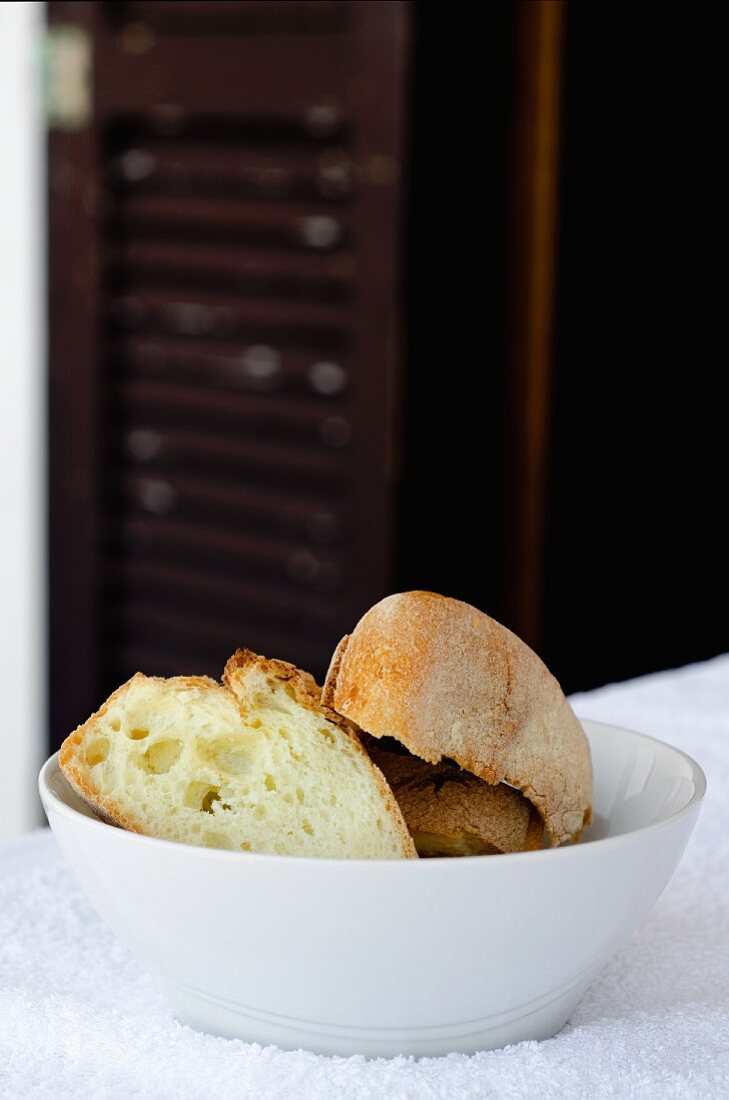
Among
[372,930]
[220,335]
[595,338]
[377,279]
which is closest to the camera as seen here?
[372,930]

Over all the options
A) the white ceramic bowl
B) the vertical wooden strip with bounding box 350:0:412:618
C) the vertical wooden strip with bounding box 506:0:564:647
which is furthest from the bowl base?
the vertical wooden strip with bounding box 506:0:564:647

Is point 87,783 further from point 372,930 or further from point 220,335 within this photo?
point 220,335

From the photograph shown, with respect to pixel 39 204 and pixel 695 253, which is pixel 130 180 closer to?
pixel 39 204

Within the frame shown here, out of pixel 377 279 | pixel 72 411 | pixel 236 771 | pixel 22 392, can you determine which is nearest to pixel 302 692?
pixel 236 771

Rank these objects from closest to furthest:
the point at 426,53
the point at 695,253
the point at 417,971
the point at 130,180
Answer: the point at 417,971 < the point at 426,53 < the point at 130,180 < the point at 695,253

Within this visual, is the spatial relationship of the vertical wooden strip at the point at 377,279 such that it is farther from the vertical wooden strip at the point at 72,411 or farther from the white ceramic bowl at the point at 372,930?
the white ceramic bowl at the point at 372,930

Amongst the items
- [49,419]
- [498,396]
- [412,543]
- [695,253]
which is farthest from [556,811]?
[695,253]
